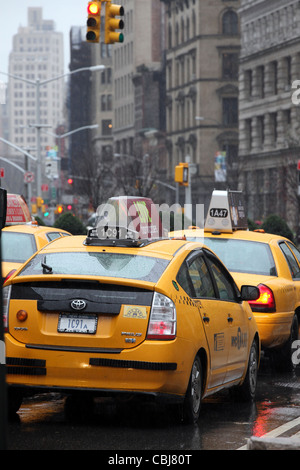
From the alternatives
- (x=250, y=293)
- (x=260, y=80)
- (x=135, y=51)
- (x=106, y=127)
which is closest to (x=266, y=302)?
(x=250, y=293)

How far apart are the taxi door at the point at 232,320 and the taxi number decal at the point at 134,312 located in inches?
59.6

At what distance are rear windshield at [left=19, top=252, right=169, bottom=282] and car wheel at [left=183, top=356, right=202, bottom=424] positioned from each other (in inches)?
31.3

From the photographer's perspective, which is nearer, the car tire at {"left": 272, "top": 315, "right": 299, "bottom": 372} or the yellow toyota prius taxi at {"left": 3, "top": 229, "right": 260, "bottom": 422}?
the yellow toyota prius taxi at {"left": 3, "top": 229, "right": 260, "bottom": 422}

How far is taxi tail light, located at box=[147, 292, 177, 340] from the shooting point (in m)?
7.93

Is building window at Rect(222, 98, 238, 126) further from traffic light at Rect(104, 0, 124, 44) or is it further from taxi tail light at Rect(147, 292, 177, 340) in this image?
taxi tail light at Rect(147, 292, 177, 340)

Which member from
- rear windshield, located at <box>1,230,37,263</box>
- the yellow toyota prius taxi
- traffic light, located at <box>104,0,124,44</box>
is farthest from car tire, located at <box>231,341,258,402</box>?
traffic light, located at <box>104,0,124,44</box>

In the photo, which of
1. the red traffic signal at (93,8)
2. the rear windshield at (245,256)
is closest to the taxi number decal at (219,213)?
the rear windshield at (245,256)

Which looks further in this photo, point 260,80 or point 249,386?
point 260,80

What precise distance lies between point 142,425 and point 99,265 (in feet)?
4.25

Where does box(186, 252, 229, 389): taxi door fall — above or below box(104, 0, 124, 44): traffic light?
below

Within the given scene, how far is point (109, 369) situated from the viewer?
25.8 feet

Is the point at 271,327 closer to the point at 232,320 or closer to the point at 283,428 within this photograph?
the point at 232,320

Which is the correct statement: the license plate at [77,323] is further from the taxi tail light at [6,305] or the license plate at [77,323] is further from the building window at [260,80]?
the building window at [260,80]
